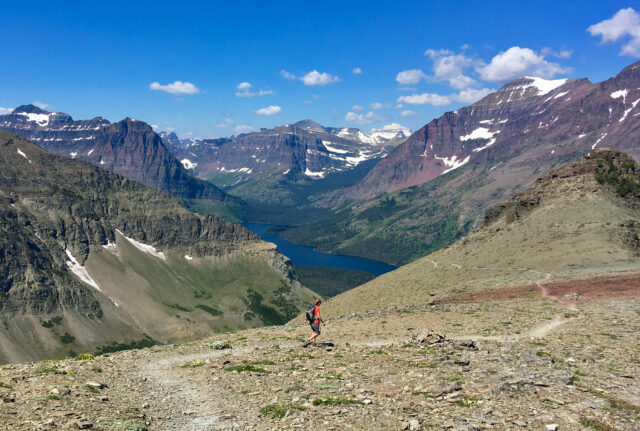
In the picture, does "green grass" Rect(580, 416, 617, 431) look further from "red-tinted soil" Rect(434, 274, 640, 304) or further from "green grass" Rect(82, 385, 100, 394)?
"red-tinted soil" Rect(434, 274, 640, 304)

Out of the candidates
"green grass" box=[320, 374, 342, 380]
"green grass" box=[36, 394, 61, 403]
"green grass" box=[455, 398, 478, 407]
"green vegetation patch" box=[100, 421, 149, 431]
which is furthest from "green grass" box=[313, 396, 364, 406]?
"green grass" box=[36, 394, 61, 403]

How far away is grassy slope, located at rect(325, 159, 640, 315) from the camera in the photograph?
9000 cm

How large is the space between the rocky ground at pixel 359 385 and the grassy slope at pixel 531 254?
4907 centimetres

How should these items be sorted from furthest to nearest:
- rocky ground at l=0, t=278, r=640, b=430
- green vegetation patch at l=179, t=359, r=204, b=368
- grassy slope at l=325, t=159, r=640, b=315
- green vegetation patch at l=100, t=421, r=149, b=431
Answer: grassy slope at l=325, t=159, r=640, b=315
green vegetation patch at l=179, t=359, r=204, b=368
rocky ground at l=0, t=278, r=640, b=430
green vegetation patch at l=100, t=421, r=149, b=431

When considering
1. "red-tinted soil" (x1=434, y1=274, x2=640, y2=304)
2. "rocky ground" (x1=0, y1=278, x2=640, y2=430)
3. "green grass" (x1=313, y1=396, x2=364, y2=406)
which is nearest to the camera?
"rocky ground" (x1=0, y1=278, x2=640, y2=430)

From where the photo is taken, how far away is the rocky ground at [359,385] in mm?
19594

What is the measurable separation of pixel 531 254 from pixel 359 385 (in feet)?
316

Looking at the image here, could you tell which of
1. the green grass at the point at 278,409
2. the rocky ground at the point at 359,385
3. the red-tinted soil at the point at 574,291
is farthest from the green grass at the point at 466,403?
the red-tinted soil at the point at 574,291

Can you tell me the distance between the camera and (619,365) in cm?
2830

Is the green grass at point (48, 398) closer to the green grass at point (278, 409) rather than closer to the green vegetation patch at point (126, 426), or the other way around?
the green vegetation patch at point (126, 426)

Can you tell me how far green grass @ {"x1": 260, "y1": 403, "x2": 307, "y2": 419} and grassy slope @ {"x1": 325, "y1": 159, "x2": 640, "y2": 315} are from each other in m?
65.5

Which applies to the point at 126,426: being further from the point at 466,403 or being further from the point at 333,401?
the point at 466,403

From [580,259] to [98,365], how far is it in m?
96.7

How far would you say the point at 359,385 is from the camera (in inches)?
990
